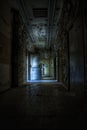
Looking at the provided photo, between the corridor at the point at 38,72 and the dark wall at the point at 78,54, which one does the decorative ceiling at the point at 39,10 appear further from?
the dark wall at the point at 78,54

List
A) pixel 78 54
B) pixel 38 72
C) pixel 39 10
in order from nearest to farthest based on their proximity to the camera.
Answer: pixel 78 54 → pixel 39 10 → pixel 38 72

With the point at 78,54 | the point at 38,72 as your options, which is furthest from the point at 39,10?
the point at 38,72

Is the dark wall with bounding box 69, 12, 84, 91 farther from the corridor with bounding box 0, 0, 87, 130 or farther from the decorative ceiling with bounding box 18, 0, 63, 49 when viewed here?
the decorative ceiling with bounding box 18, 0, 63, 49

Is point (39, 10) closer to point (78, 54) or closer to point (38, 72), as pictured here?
point (78, 54)

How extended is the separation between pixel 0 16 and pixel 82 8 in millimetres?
2393

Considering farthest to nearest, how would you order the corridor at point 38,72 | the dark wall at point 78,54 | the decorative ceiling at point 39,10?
1. the decorative ceiling at point 39,10
2. the dark wall at point 78,54
3. the corridor at point 38,72

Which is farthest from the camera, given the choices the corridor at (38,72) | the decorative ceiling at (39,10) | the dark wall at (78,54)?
the decorative ceiling at (39,10)

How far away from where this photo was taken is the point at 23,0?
5.06 metres

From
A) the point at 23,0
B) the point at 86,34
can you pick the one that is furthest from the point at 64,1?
the point at 86,34

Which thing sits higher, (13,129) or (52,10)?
(52,10)

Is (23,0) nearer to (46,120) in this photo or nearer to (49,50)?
(46,120)

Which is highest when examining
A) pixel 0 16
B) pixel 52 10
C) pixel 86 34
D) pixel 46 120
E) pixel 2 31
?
pixel 52 10

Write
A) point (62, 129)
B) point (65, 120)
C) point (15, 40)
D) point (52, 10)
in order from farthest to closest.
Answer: point (15, 40) < point (52, 10) < point (65, 120) < point (62, 129)

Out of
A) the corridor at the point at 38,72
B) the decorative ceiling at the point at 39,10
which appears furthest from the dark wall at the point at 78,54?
the decorative ceiling at the point at 39,10
